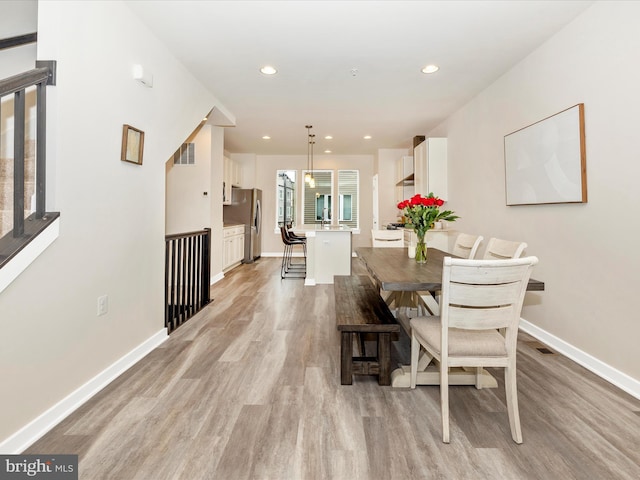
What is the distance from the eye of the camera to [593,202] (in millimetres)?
2363

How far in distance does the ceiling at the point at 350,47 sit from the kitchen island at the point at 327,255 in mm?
1895

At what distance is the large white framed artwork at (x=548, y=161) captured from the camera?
8.07ft

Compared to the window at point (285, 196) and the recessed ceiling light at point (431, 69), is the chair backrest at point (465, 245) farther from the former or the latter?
the window at point (285, 196)

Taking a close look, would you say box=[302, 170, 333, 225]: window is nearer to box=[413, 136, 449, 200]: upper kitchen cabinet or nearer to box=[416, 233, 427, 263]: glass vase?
box=[413, 136, 449, 200]: upper kitchen cabinet

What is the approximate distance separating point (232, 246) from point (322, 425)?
5.05 metres

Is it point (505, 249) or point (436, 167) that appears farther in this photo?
point (436, 167)

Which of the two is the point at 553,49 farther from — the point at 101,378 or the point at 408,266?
the point at 101,378

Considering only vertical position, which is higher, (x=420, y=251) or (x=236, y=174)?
(x=236, y=174)

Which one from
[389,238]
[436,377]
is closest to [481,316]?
[436,377]

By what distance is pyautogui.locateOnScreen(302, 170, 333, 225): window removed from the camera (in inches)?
331

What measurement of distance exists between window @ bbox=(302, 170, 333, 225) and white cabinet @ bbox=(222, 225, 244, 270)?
2.07 meters

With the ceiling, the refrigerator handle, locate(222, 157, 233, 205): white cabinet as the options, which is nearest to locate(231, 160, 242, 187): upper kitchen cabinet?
locate(222, 157, 233, 205): white cabinet

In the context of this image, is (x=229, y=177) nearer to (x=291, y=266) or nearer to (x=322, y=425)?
(x=291, y=266)

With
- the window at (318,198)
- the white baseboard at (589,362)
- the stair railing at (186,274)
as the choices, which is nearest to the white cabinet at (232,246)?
the stair railing at (186,274)
